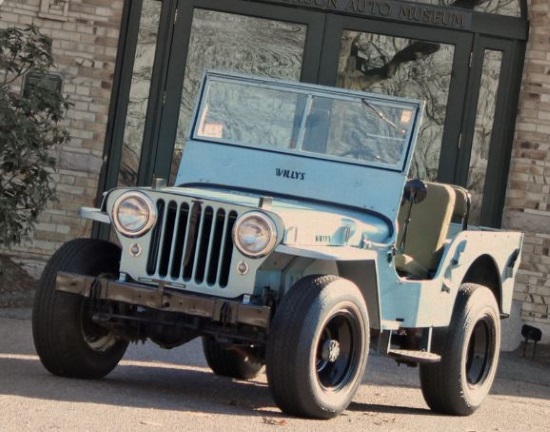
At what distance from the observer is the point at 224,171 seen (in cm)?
779

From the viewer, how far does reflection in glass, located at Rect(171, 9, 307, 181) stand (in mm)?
12789

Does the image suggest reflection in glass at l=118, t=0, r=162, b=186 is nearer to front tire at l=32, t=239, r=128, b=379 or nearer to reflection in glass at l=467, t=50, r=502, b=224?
reflection in glass at l=467, t=50, r=502, b=224

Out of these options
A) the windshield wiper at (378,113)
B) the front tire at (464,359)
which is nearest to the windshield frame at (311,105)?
the windshield wiper at (378,113)

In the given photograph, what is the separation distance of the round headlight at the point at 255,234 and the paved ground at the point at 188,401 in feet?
2.49

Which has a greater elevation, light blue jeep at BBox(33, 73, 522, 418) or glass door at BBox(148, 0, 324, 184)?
glass door at BBox(148, 0, 324, 184)

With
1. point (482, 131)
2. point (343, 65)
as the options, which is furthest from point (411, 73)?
point (482, 131)

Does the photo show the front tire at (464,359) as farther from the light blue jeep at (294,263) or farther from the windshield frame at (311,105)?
the windshield frame at (311,105)

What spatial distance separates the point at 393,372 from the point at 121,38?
4.43 metres

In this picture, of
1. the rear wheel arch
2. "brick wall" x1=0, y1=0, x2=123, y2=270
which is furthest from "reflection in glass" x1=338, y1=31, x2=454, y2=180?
the rear wheel arch

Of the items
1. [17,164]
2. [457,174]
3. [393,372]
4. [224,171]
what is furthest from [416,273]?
[457,174]

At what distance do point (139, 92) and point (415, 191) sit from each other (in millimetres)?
5687

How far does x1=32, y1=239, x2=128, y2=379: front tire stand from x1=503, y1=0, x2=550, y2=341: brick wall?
242 inches

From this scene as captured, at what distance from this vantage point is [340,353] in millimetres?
6832

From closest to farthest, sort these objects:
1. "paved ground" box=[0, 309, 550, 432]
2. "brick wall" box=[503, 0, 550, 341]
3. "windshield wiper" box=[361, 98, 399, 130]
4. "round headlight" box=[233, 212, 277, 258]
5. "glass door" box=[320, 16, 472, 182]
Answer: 1. "paved ground" box=[0, 309, 550, 432]
2. "round headlight" box=[233, 212, 277, 258]
3. "windshield wiper" box=[361, 98, 399, 130]
4. "brick wall" box=[503, 0, 550, 341]
5. "glass door" box=[320, 16, 472, 182]
